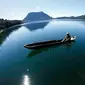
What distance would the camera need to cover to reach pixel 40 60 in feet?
95.7

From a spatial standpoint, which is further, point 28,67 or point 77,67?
point 28,67

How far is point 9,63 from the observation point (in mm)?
28656

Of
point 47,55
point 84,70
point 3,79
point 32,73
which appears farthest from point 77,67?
point 3,79

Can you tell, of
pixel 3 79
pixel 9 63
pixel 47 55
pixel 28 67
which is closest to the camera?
pixel 3 79

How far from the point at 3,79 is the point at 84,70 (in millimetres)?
12941

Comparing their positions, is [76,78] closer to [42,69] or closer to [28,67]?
[42,69]

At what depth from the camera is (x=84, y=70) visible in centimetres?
2180

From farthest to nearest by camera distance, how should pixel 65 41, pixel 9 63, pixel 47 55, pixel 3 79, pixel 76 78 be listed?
1. pixel 65 41
2. pixel 47 55
3. pixel 9 63
4. pixel 3 79
5. pixel 76 78

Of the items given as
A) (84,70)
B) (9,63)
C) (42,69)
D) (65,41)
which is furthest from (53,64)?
(65,41)

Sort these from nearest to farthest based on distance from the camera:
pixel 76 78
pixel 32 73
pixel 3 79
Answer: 1. pixel 76 78
2. pixel 3 79
3. pixel 32 73

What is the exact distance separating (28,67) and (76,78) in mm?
9882

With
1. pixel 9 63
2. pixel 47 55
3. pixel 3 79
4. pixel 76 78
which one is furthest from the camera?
pixel 47 55

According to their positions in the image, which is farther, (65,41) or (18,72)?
(65,41)

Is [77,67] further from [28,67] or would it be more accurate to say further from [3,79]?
[3,79]
